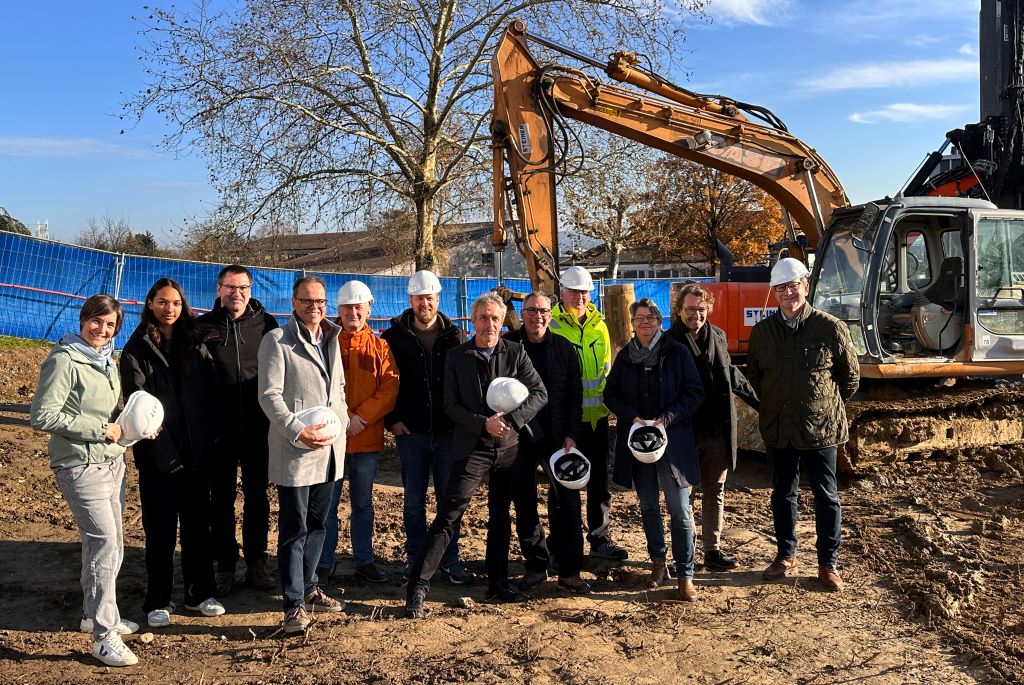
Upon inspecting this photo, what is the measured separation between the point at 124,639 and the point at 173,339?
1.62 metres

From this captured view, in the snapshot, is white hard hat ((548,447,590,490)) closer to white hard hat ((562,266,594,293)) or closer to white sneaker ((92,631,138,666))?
white hard hat ((562,266,594,293))

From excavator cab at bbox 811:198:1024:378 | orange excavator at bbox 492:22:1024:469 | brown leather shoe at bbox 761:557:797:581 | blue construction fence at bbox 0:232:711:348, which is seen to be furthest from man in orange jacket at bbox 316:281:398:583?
blue construction fence at bbox 0:232:711:348

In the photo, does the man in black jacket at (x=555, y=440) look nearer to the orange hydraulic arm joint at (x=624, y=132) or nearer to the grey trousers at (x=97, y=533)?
the grey trousers at (x=97, y=533)

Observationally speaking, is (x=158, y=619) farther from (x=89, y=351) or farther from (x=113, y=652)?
(x=89, y=351)

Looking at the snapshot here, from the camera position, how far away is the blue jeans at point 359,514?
217 inches

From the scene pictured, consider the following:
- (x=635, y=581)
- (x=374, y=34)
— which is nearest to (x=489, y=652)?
(x=635, y=581)

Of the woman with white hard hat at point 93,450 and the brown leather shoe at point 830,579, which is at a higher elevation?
the woman with white hard hat at point 93,450

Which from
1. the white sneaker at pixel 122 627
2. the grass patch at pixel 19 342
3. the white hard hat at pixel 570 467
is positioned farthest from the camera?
the grass patch at pixel 19 342

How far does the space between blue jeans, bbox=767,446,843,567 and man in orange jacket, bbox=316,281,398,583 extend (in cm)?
253

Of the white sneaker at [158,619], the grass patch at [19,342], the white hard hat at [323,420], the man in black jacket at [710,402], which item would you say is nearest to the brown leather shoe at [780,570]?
the man in black jacket at [710,402]

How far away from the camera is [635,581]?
564cm

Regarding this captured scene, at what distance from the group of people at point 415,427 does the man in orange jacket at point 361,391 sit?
0.01 metres

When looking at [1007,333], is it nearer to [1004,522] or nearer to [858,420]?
[858,420]

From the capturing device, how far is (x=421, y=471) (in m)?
5.57
